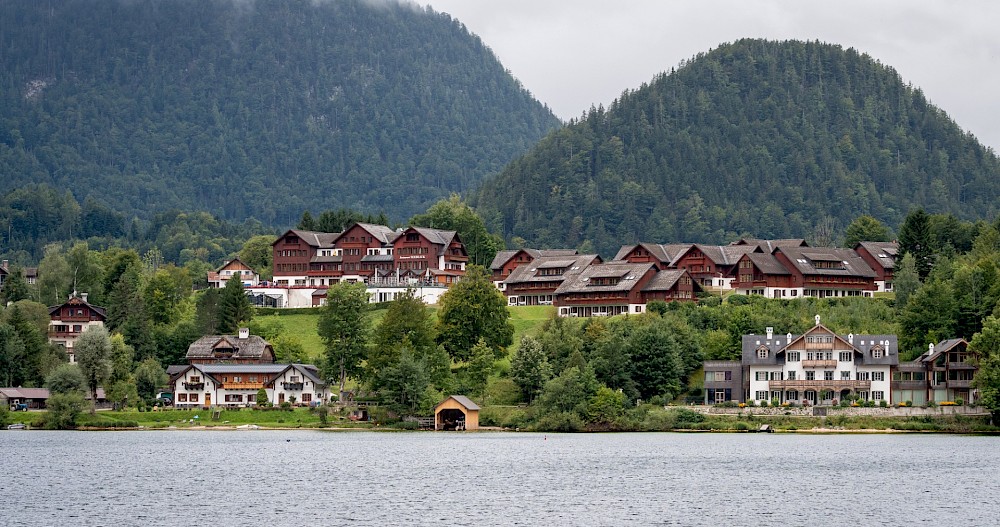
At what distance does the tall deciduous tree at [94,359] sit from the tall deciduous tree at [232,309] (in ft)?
64.1

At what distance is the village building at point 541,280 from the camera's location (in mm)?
151625

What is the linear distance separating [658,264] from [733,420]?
40701 mm

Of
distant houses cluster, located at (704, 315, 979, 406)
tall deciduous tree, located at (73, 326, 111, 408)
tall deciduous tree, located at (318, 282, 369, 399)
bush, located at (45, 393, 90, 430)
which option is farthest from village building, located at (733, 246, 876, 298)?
bush, located at (45, 393, 90, 430)

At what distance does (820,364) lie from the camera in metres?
110

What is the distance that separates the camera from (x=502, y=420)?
108 m

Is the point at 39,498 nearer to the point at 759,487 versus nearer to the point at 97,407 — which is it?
the point at 759,487

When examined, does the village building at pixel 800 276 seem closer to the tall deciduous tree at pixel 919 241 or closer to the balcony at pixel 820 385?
the tall deciduous tree at pixel 919 241

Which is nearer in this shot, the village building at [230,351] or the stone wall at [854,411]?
the stone wall at [854,411]

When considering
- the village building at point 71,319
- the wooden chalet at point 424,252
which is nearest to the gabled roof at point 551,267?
the wooden chalet at point 424,252

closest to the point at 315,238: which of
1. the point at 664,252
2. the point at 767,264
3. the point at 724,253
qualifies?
the point at 664,252

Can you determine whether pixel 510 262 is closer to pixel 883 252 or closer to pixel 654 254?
pixel 654 254

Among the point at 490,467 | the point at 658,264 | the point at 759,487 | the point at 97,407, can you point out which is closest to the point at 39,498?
the point at 490,467

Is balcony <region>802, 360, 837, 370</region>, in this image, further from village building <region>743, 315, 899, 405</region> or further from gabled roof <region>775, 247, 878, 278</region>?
gabled roof <region>775, 247, 878, 278</region>

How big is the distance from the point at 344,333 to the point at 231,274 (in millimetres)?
63394
